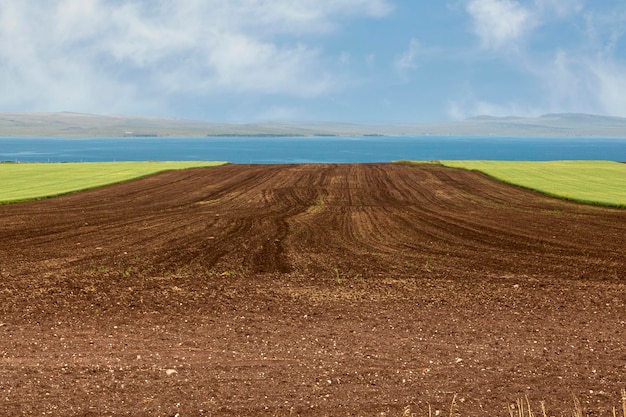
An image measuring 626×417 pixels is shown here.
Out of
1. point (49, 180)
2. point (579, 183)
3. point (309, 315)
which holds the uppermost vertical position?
point (579, 183)

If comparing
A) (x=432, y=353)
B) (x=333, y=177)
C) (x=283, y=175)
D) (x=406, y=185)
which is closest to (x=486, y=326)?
(x=432, y=353)

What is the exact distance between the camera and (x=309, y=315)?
46.8 ft

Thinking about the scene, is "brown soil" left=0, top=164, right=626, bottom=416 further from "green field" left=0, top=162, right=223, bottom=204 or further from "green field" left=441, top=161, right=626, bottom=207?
"green field" left=0, top=162, right=223, bottom=204

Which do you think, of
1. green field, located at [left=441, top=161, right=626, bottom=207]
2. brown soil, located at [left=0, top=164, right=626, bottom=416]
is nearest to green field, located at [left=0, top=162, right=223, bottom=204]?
brown soil, located at [left=0, top=164, right=626, bottom=416]

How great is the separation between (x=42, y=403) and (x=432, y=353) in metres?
7.22

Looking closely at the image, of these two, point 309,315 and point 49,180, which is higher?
point 49,180

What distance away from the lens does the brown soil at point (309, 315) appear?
994 centimetres

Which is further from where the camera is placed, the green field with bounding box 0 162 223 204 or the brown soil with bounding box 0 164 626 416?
the green field with bounding box 0 162 223 204

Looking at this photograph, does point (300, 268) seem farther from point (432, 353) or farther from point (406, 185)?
point (406, 185)

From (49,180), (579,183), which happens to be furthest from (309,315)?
(49,180)

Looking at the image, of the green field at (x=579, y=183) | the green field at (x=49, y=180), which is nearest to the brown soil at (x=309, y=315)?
the green field at (x=579, y=183)

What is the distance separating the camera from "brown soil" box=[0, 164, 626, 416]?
994cm

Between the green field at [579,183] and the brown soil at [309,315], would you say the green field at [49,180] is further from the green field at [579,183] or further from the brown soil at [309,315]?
the green field at [579,183]

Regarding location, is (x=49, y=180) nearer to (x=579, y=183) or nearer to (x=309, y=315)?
(x=309, y=315)
